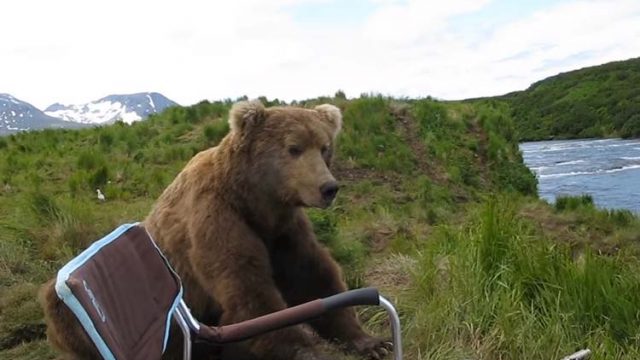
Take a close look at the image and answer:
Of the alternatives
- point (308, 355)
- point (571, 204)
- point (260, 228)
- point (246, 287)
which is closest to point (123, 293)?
point (246, 287)

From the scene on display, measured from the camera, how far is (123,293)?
7.95 ft

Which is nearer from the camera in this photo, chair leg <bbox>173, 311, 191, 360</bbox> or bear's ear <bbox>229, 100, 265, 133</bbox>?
chair leg <bbox>173, 311, 191, 360</bbox>

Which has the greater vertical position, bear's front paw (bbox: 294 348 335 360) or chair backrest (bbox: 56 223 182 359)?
chair backrest (bbox: 56 223 182 359)

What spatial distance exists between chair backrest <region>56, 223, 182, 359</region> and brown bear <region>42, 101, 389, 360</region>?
30.0 inches

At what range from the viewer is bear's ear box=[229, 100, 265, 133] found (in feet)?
12.5

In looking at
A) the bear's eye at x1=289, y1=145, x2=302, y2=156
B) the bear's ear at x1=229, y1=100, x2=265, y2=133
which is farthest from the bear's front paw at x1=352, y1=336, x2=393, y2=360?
the bear's ear at x1=229, y1=100, x2=265, y2=133

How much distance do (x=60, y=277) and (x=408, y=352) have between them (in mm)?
2649

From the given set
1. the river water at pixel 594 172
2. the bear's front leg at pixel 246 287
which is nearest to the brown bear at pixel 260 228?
the bear's front leg at pixel 246 287

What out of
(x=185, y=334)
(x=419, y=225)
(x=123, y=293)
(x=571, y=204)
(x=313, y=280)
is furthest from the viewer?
(x=571, y=204)

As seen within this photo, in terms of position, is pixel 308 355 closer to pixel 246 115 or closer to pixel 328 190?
pixel 328 190

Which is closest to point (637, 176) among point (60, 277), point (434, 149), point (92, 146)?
point (434, 149)

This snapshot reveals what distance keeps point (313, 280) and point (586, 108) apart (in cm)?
4072

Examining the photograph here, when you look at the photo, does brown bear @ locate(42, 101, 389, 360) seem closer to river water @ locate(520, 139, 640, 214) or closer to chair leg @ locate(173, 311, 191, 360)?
chair leg @ locate(173, 311, 191, 360)

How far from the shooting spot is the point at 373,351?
3.79 meters
